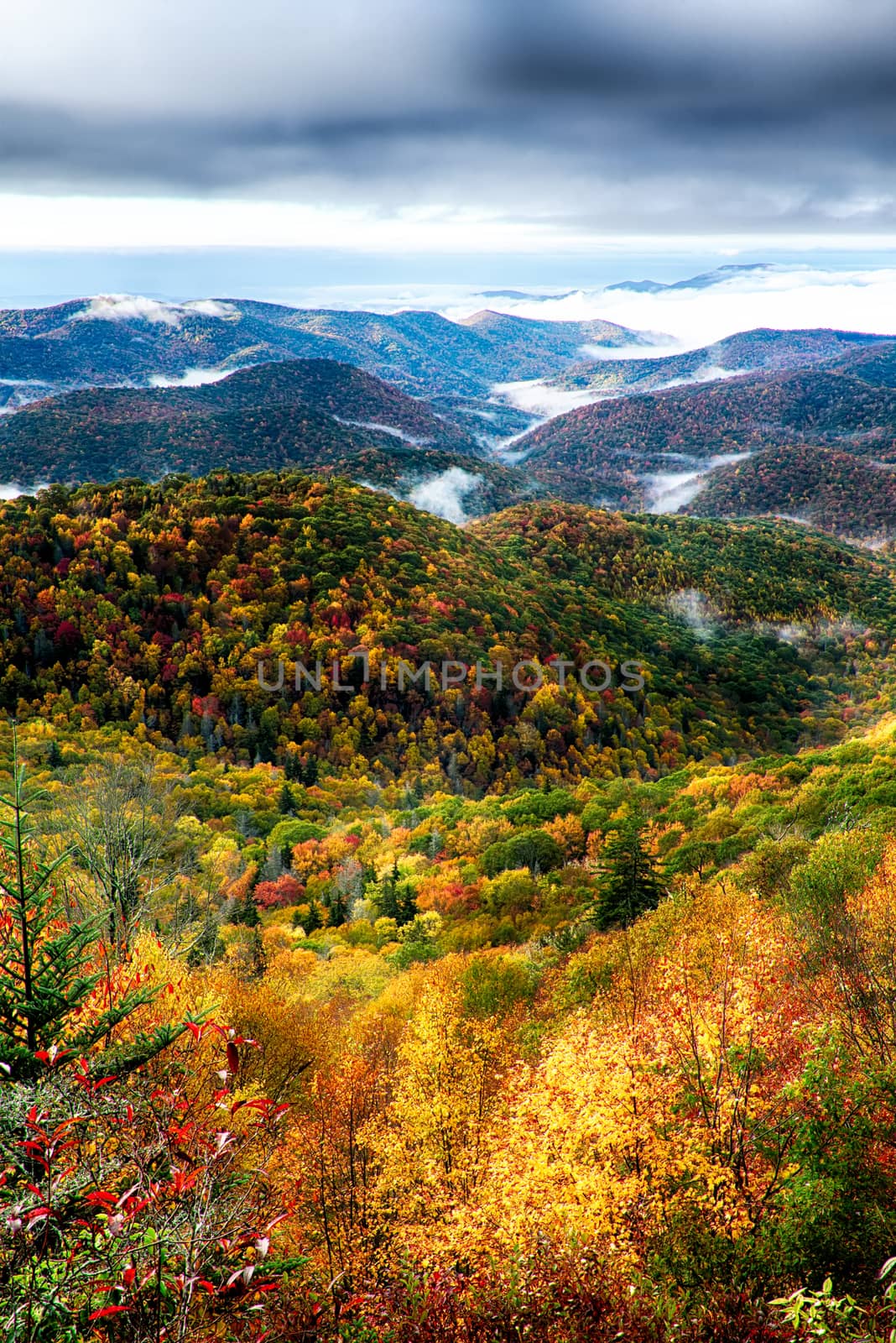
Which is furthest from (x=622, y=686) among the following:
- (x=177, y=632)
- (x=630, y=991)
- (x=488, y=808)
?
(x=630, y=991)

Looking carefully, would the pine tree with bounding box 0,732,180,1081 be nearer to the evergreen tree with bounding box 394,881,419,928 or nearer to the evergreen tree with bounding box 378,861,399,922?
the evergreen tree with bounding box 394,881,419,928

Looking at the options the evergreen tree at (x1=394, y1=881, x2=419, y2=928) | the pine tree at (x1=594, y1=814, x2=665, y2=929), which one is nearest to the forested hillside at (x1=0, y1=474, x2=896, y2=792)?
the evergreen tree at (x1=394, y1=881, x2=419, y2=928)

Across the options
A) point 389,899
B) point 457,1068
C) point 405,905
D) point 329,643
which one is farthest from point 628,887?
point 329,643

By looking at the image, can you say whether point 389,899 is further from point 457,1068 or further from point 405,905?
point 457,1068

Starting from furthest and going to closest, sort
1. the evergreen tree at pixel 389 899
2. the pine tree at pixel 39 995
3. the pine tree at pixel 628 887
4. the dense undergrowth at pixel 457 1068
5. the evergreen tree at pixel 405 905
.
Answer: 1. the evergreen tree at pixel 389 899
2. the evergreen tree at pixel 405 905
3. the pine tree at pixel 628 887
4. the pine tree at pixel 39 995
5. the dense undergrowth at pixel 457 1068

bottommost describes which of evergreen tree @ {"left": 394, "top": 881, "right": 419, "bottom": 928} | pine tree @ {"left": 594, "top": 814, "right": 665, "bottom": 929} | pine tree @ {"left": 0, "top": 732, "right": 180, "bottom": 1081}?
evergreen tree @ {"left": 394, "top": 881, "right": 419, "bottom": 928}

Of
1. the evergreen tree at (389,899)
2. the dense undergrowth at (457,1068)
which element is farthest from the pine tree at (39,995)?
the evergreen tree at (389,899)

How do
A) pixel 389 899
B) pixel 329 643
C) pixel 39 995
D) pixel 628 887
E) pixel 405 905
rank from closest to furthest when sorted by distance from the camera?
pixel 39 995
pixel 628 887
pixel 405 905
pixel 389 899
pixel 329 643

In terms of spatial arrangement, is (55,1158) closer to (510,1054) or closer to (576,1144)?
(576,1144)

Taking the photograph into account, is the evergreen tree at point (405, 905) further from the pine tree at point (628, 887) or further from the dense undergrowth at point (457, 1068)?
the pine tree at point (628, 887)
